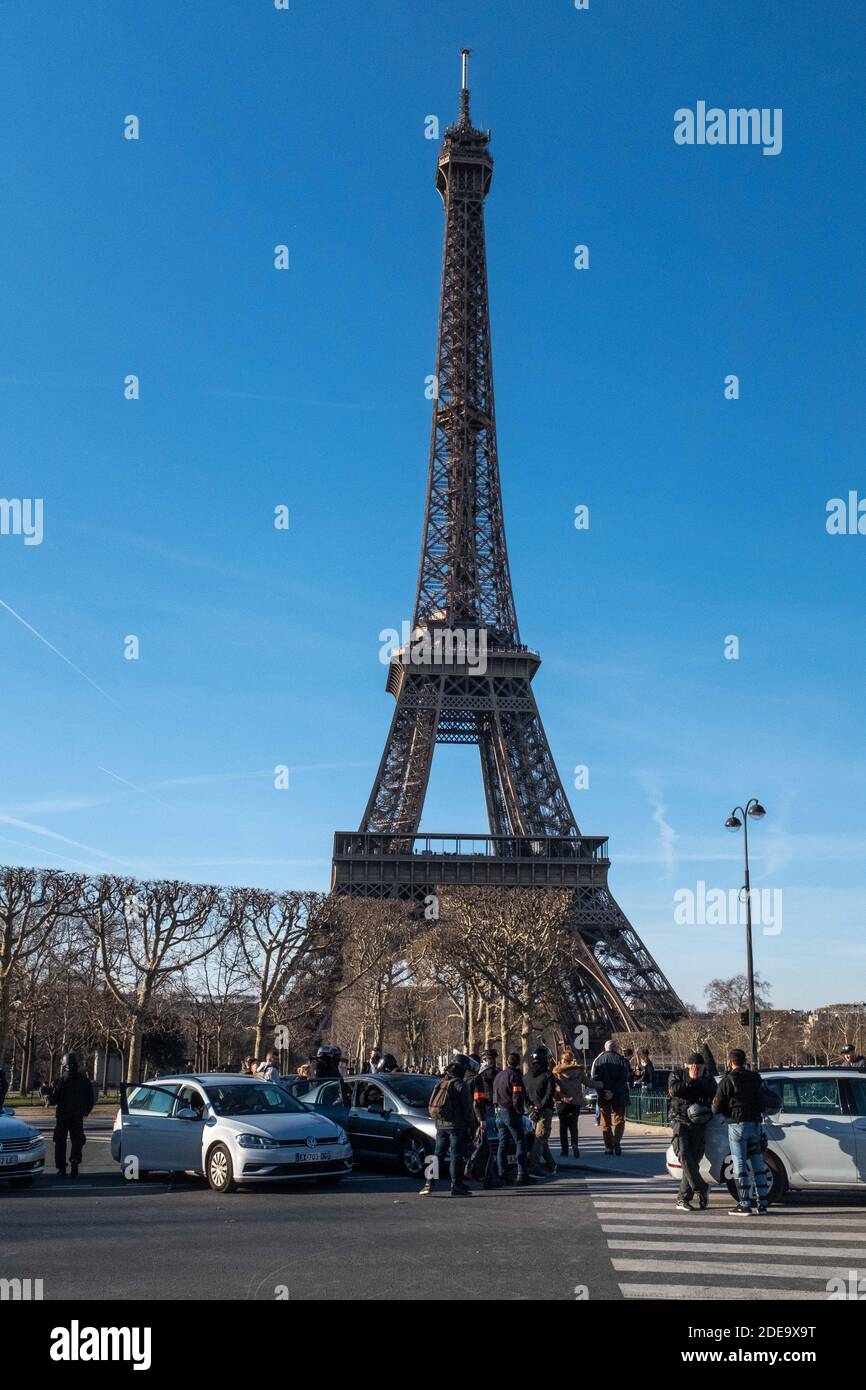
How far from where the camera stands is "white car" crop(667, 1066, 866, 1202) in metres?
14.5

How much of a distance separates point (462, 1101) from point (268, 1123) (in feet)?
8.61

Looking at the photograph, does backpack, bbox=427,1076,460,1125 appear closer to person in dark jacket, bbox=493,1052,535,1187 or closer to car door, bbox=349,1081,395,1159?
person in dark jacket, bbox=493,1052,535,1187

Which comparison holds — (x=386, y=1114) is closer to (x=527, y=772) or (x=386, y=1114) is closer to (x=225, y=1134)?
(x=225, y=1134)

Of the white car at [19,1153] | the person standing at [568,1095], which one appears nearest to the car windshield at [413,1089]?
the person standing at [568,1095]

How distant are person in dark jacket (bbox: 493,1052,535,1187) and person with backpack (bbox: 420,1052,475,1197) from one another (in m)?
0.91

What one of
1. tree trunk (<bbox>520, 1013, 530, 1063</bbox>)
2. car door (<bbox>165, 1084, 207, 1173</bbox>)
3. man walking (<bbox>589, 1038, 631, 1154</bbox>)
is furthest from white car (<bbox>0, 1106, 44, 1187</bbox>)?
tree trunk (<bbox>520, 1013, 530, 1063</bbox>)

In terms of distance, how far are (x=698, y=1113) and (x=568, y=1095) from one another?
618 cm

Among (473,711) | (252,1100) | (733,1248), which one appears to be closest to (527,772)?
(473,711)

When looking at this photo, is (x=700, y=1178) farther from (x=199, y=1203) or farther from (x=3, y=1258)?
(x=3, y=1258)

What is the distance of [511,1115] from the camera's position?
56.9ft

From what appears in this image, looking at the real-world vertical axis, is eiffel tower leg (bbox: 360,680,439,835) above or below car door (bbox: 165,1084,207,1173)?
above

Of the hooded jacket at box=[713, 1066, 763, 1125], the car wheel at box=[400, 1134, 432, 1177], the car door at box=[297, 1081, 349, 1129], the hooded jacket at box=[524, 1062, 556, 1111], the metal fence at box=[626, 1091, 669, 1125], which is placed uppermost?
the hooded jacket at box=[713, 1066, 763, 1125]

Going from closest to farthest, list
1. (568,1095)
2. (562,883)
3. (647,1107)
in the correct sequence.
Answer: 1. (568,1095)
2. (647,1107)
3. (562,883)

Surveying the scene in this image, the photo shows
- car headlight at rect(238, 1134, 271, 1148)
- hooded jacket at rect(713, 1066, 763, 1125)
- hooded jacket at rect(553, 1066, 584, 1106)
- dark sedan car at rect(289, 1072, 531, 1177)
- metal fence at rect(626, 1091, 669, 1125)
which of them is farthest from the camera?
metal fence at rect(626, 1091, 669, 1125)
